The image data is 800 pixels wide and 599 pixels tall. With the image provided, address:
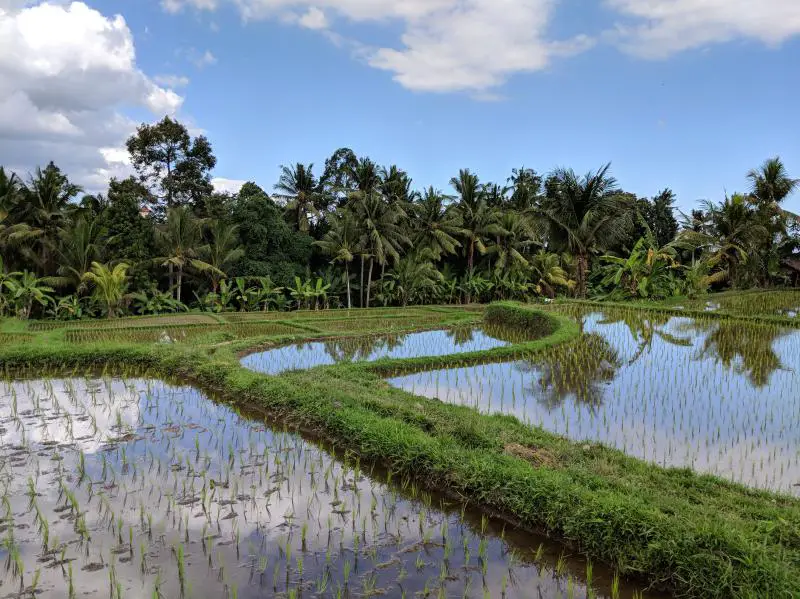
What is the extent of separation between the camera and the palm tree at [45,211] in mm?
19250

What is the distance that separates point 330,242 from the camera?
22516 mm

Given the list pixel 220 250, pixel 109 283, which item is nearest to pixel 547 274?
pixel 220 250

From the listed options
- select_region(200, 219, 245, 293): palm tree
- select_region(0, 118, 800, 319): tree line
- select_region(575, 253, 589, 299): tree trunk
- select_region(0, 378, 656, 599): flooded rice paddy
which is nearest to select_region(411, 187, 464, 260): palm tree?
select_region(0, 118, 800, 319): tree line

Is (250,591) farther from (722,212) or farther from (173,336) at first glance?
(722,212)

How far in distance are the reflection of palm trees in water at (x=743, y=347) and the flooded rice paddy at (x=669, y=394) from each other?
2 centimetres

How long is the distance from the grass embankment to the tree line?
502 inches

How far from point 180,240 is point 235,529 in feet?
56.1

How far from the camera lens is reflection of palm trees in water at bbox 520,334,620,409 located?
8.12 meters

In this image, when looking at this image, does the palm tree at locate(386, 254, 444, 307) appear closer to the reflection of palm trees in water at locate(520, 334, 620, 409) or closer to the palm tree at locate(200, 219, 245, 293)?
the palm tree at locate(200, 219, 245, 293)

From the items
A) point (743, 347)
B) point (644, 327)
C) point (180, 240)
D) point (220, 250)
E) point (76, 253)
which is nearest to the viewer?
point (743, 347)

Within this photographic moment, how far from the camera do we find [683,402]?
24.9 feet

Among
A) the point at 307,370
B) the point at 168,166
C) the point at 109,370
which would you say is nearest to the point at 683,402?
the point at 307,370

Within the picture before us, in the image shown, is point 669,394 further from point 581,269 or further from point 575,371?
point 581,269

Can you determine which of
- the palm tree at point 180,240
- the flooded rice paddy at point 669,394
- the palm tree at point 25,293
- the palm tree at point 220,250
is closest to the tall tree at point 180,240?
the palm tree at point 180,240
